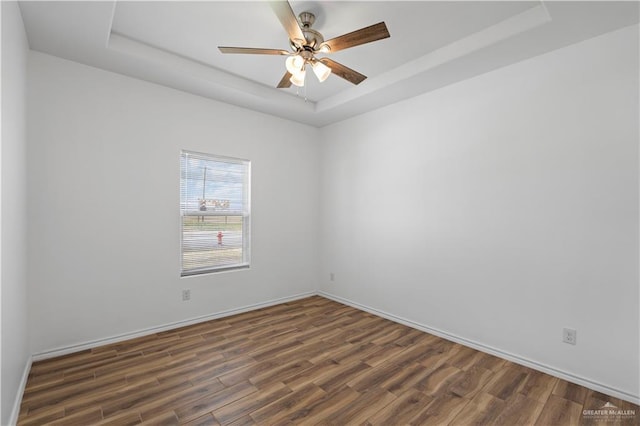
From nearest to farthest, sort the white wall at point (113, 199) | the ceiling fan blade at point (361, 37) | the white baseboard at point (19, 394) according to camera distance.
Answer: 1. the white baseboard at point (19, 394)
2. the ceiling fan blade at point (361, 37)
3. the white wall at point (113, 199)

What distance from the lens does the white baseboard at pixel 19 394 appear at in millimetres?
1808

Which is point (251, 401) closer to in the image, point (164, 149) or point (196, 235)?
point (196, 235)

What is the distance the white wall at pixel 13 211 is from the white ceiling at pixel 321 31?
37cm

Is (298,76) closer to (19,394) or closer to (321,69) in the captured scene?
(321,69)

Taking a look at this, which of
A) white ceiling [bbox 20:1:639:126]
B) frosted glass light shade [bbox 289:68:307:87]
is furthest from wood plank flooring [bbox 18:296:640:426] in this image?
white ceiling [bbox 20:1:639:126]

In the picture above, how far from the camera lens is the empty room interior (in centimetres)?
211

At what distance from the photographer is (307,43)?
2.19 m

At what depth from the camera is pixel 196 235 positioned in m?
3.62

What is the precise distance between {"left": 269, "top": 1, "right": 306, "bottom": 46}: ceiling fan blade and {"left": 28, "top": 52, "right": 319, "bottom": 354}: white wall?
1.92m

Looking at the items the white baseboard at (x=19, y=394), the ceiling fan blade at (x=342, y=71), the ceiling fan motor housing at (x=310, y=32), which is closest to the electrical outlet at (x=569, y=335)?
the ceiling fan blade at (x=342, y=71)

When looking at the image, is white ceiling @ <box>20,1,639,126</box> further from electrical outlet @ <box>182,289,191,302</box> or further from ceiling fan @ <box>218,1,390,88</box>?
electrical outlet @ <box>182,289,191,302</box>

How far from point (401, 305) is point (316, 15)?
3118mm

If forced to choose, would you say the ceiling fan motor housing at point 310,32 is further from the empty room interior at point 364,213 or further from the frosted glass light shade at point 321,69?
the frosted glass light shade at point 321,69

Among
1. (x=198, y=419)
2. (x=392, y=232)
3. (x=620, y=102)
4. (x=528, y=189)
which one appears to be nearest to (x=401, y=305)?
(x=392, y=232)
